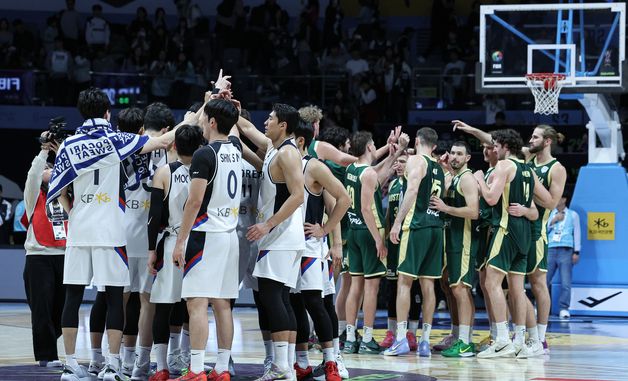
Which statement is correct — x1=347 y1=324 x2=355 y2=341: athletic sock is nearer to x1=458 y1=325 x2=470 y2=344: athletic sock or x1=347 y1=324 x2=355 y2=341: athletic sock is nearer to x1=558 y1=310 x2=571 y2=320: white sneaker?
x1=458 y1=325 x2=470 y2=344: athletic sock

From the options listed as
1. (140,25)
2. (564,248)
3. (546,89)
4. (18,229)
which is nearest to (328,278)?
(546,89)

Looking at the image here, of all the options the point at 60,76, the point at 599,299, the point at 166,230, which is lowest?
the point at 599,299

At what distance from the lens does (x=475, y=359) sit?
33.6ft

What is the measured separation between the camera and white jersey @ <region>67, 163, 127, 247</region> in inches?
306

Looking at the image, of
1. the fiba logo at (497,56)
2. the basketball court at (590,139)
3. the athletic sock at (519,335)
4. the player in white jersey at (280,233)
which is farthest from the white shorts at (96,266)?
the fiba logo at (497,56)

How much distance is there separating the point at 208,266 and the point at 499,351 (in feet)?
13.3

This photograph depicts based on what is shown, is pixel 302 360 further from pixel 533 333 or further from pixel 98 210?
pixel 533 333

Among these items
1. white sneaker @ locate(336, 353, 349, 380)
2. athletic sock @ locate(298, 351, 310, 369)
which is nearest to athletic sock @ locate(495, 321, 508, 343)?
white sneaker @ locate(336, 353, 349, 380)

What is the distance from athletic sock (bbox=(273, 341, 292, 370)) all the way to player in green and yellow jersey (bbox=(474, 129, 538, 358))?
10.6 feet

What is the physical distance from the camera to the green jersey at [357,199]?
10.6m

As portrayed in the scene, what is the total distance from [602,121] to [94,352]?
9333 millimetres

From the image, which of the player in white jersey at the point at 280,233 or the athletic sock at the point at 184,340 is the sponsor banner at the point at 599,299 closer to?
the athletic sock at the point at 184,340

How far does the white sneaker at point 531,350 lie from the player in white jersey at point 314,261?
109 inches

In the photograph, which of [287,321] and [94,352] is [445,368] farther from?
[94,352]
